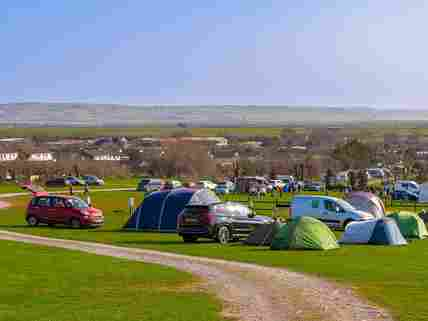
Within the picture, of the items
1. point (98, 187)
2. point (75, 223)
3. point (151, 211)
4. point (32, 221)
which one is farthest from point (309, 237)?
point (98, 187)

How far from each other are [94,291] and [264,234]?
12.1m

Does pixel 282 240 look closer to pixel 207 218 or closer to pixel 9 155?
pixel 207 218

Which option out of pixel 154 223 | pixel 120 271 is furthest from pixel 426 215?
pixel 120 271

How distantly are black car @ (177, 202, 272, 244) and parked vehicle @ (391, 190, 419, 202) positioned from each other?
36.5 meters

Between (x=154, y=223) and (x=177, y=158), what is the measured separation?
7336cm

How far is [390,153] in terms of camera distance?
147 m

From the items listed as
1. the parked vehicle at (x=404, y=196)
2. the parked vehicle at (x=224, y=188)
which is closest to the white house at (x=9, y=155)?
the parked vehicle at (x=224, y=188)

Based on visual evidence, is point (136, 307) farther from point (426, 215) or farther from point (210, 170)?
point (210, 170)

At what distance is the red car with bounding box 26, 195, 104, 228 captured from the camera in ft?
136

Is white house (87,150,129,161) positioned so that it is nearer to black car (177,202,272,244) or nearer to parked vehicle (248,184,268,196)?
parked vehicle (248,184,268,196)

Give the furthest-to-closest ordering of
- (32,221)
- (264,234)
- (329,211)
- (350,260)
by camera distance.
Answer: (32,221)
(329,211)
(264,234)
(350,260)

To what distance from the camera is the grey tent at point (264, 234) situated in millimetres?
31188

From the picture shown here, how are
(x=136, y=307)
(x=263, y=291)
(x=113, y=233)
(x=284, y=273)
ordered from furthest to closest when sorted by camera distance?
(x=113, y=233)
(x=284, y=273)
(x=263, y=291)
(x=136, y=307)

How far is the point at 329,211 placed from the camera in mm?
40000
